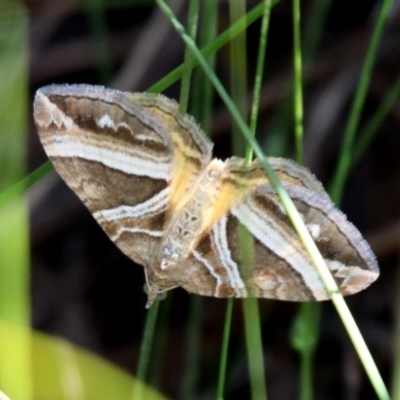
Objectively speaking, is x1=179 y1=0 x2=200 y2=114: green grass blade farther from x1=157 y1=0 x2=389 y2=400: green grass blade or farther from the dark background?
the dark background

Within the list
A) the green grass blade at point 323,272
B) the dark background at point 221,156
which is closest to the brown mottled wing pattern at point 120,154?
the green grass blade at point 323,272

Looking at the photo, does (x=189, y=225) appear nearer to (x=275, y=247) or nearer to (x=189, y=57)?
(x=275, y=247)

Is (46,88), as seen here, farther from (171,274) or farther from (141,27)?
(141,27)

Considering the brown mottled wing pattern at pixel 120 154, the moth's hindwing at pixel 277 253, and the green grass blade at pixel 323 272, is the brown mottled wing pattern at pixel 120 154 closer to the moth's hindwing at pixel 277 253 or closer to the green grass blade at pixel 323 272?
the moth's hindwing at pixel 277 253

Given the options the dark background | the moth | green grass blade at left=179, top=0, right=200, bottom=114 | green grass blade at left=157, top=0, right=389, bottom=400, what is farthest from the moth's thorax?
the dark background

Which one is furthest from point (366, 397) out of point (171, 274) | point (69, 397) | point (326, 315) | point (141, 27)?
point (141, 27)

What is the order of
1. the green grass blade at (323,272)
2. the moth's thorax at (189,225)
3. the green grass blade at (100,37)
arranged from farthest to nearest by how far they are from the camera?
1. the green grass blade at (100,37)
2. the moth's thorax at (189,225)
3. the green grass blade at (323,272)

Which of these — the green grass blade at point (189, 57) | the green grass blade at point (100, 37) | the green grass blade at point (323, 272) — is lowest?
the green grass blade at point (323, 272)
